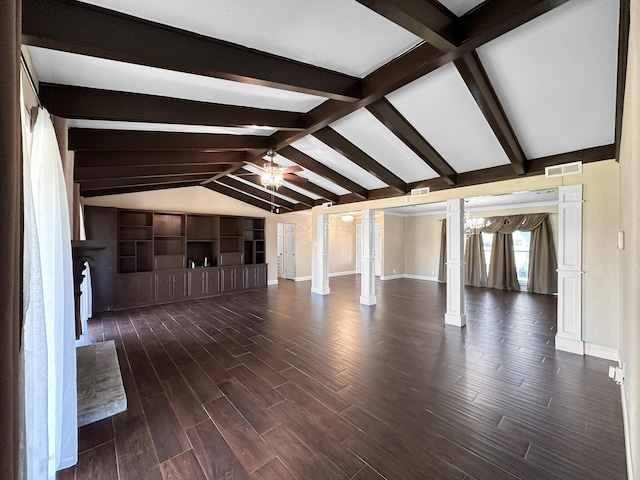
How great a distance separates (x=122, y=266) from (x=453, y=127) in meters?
7.12

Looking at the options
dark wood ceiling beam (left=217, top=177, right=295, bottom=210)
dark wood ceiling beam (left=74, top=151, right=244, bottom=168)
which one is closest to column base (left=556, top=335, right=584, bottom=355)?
dark wood ceiling beam (left=74, top=151, right=244, bottom=168)

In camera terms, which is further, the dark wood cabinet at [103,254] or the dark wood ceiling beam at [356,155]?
the dark wood cabinet at [103,254]

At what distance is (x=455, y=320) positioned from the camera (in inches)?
184

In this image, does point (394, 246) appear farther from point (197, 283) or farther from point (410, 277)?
point (197, 283)

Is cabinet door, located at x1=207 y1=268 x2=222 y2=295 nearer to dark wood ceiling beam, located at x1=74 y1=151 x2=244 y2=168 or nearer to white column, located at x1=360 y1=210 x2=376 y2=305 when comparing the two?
dark wood ceiling beam, located at x1=74 y1=151 x2=244 y2=168

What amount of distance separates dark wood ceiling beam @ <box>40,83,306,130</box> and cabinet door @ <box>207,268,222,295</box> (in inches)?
199

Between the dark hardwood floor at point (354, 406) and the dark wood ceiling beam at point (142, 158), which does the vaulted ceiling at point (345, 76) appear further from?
the dark hardwood floor at point (354, 406)

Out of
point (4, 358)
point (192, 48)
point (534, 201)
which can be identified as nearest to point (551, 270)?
point (534, 201)

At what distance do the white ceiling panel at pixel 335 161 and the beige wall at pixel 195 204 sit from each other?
162 inches

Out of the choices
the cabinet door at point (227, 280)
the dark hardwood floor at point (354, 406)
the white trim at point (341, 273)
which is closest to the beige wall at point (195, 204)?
the cabinet door at point (227, 280)

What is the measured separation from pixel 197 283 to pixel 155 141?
14.0 ft

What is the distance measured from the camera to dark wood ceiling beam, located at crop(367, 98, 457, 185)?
9.99ft

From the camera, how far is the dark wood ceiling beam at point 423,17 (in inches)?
62.9

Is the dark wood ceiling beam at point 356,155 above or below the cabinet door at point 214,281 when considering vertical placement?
above
